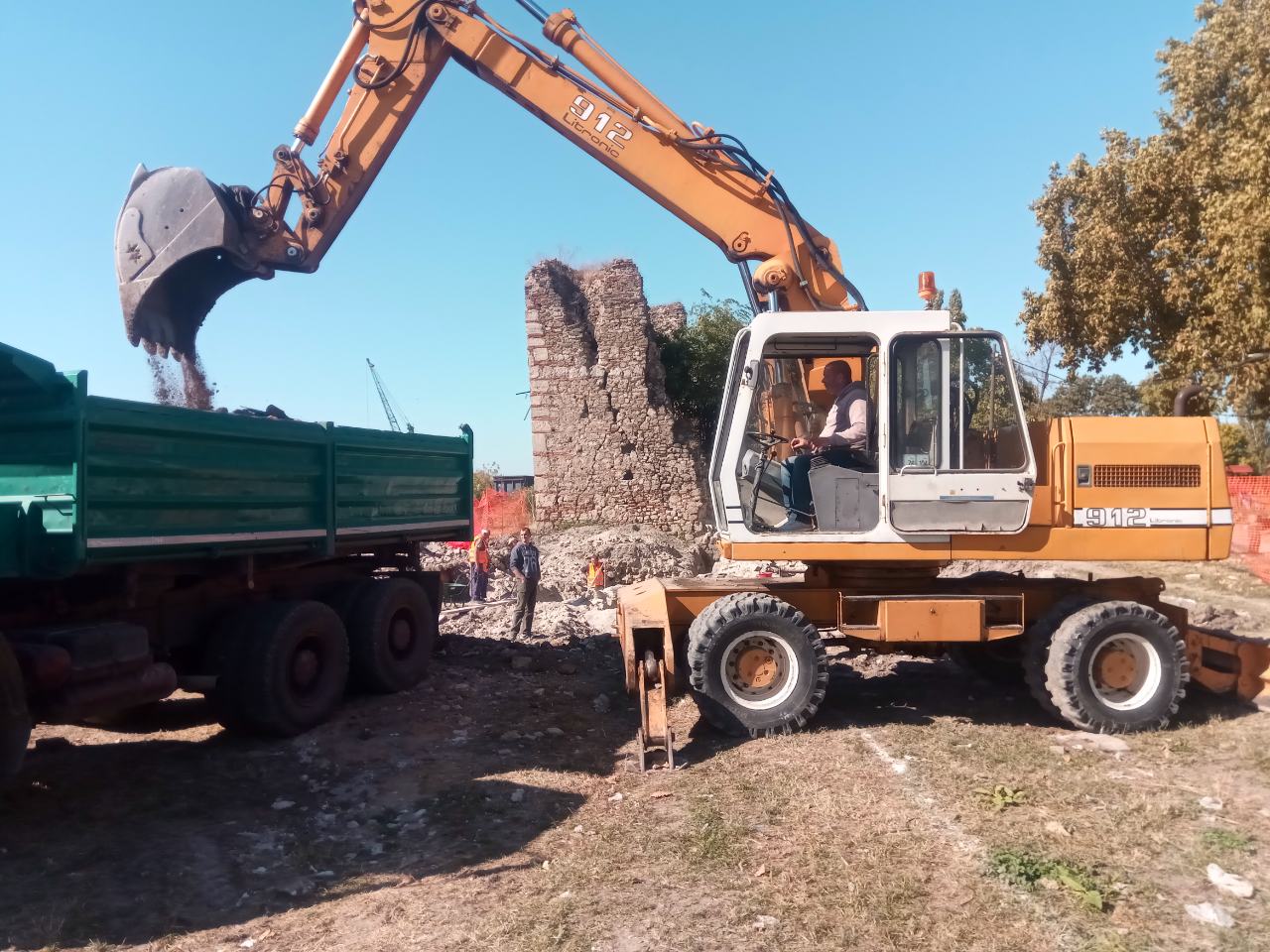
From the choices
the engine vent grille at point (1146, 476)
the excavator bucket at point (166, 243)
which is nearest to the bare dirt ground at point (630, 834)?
the engine vent grille at point (1146, 476)

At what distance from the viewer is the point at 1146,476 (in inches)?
248

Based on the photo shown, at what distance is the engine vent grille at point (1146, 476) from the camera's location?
6.27 meters

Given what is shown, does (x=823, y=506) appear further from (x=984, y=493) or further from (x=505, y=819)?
(x=505, y=819)

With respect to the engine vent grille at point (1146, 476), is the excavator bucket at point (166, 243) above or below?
above

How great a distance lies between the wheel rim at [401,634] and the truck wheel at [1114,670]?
17.0 ft

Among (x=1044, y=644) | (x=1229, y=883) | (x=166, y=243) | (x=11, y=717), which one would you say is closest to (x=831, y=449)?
(x=1044, y=644)

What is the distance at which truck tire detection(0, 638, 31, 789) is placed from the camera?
4477 millimetres

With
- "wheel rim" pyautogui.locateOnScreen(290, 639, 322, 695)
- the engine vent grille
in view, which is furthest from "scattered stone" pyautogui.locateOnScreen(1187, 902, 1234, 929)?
"wheel rim" pyautogui.locateOnScreen(290, 639, 322, 695)

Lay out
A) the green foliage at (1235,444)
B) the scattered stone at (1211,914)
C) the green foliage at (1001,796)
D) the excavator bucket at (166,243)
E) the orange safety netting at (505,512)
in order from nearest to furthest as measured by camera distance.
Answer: the scattered stone at (1211,914)
the green foliage at (1001,796)
the excavator bucket at (166,243)
the orange safety netting at (505,512)
the green foliage at (1235,444)

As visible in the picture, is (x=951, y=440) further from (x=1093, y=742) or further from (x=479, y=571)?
(x=479, y=571)

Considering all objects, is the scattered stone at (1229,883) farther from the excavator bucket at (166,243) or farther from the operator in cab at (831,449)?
the excavator bucket at (166,243)

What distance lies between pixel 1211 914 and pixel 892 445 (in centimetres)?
324

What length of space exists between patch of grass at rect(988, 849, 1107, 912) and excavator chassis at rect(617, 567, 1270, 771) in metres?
2.25

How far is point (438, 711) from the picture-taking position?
7.39 m
